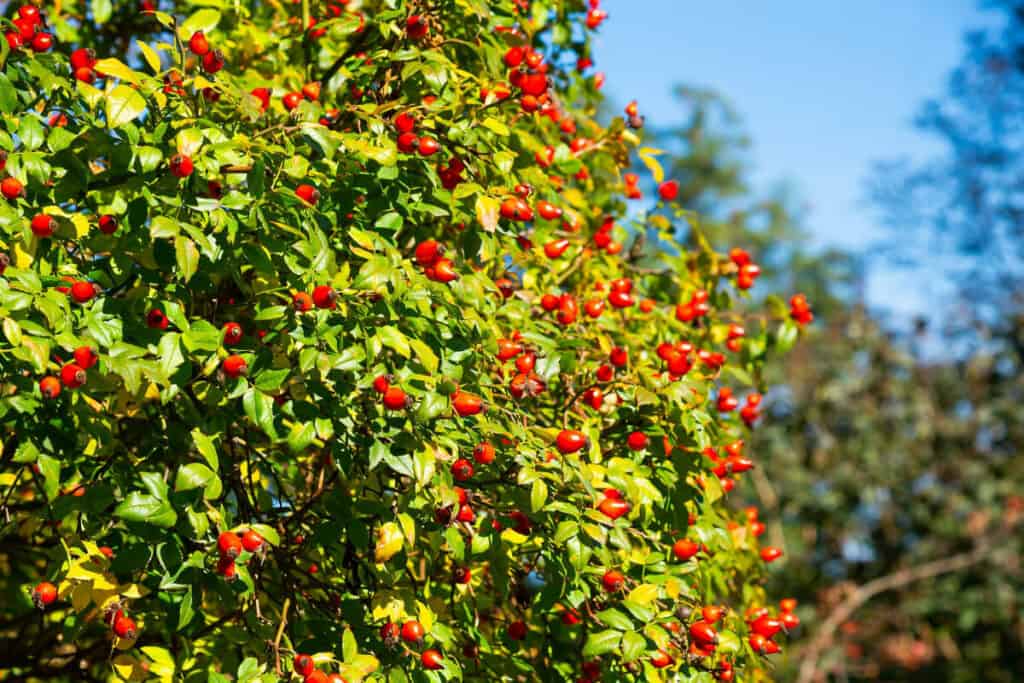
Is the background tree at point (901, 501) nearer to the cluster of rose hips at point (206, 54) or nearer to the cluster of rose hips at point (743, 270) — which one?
the cluster of rose hips at point (743, 270)

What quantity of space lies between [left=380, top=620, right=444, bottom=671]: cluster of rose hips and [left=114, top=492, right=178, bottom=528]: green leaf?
1.83 feet

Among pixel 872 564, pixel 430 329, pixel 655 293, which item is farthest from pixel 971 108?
pixel 430 329

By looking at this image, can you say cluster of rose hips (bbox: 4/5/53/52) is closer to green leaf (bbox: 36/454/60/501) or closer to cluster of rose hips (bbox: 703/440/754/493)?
green leaf (bbox: 36/454/60/501)

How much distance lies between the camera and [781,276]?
37312 mm

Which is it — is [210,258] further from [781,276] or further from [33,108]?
[781,276]

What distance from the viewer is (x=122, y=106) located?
2318mm

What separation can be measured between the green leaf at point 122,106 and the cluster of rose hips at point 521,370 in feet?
3.45

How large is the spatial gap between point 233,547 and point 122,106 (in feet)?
3.40

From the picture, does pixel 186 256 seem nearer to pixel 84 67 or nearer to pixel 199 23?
pixel 84 67

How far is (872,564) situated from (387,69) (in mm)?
9019

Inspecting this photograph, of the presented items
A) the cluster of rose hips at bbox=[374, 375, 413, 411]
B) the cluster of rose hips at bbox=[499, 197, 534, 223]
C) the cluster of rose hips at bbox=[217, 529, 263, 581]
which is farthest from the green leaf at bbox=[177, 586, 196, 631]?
the cluster of rose hips at bbox=[499, 197, 534, 223]

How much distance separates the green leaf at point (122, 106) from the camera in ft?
7.52

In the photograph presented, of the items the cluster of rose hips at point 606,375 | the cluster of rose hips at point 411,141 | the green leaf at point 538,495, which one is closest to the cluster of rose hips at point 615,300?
the cluster of rose hips at point 606,375

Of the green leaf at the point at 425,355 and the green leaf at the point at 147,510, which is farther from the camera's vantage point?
the green leaf at the point at 425,355
